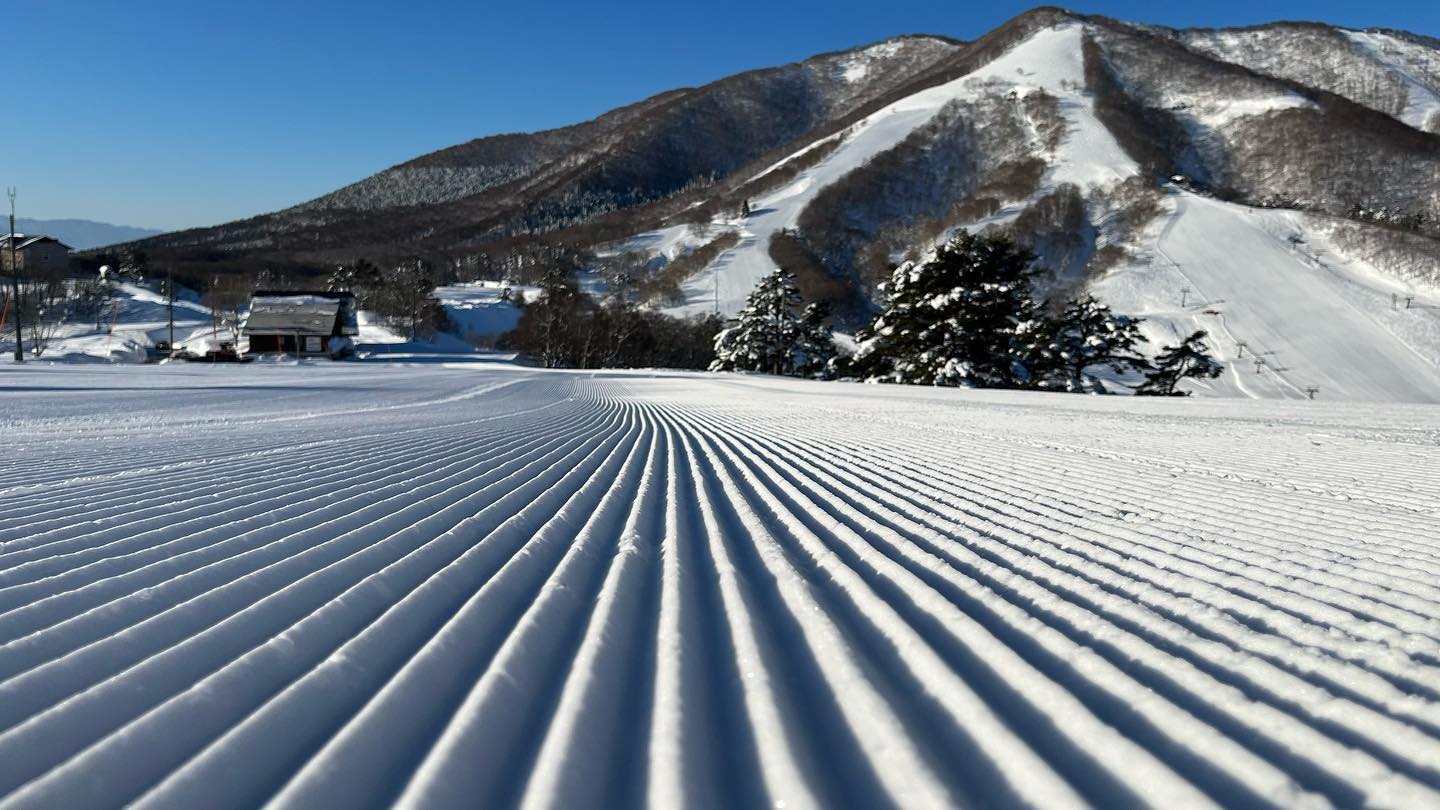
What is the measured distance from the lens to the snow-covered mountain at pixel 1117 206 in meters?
63.2

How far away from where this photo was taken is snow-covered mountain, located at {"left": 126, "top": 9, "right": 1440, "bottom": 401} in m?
63.2

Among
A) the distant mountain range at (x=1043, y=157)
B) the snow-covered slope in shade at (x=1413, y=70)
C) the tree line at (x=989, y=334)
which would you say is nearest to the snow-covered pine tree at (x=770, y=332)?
the tree line at (x=989, y=334)

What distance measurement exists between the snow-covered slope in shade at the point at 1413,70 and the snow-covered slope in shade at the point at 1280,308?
97.6m

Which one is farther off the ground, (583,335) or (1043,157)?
(1043,157)

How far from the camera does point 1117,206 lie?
9962 cm

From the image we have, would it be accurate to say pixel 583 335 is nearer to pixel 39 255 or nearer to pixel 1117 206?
pixel 39 255

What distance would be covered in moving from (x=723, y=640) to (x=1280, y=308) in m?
77.2

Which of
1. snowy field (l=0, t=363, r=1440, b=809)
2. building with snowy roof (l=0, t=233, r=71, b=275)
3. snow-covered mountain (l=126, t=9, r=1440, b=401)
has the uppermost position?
snow-covered mountain (l=126, t=9, r=1440, b=401)

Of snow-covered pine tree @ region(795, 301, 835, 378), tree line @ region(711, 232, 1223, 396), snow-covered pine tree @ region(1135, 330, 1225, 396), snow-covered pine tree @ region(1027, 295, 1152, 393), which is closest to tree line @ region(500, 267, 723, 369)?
snow-covered pine tree @ region(795, 301, 835, 378)

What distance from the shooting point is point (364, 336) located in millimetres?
57594

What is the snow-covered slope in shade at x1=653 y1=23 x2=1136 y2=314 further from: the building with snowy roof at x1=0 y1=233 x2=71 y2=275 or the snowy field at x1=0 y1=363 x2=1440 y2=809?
the snowy field at x1=0 y1=363 x2=1440 y2=809

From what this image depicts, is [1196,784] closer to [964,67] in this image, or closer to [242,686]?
[242,686]

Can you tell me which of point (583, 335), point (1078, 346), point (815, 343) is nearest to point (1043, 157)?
point (583, 335)

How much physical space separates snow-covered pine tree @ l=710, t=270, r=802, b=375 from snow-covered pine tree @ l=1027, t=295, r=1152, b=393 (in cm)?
1347
